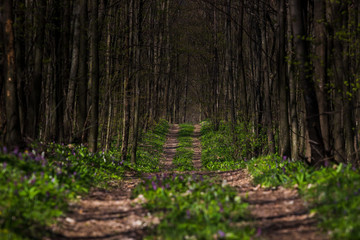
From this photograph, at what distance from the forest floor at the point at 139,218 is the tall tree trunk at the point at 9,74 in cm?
211

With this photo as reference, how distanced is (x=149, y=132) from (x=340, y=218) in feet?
80.4

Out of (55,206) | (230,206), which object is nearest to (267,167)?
(230,206)

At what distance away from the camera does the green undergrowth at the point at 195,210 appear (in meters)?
4.70

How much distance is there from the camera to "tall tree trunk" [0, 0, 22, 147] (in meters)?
7.43

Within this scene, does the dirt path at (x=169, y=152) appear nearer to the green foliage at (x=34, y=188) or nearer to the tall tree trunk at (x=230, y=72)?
the tall tree trunk at (x=230, y=72)

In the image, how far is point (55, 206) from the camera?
18.6 feet

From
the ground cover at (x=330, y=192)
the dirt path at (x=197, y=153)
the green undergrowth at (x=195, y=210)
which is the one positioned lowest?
the dirt path at (x=197, y=153)

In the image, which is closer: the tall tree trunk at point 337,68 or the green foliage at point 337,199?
the green foliage at point 337,199

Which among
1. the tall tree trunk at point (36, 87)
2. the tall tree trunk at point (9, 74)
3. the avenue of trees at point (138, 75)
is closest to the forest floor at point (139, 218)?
the avenue of trees at point (138, 75)

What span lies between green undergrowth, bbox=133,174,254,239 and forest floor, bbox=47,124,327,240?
0.21m

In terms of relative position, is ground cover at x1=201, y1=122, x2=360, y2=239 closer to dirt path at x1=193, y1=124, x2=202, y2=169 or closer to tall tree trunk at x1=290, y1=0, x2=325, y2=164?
tall tree trunk at x1=290, y1=0, x2=325, y2=164

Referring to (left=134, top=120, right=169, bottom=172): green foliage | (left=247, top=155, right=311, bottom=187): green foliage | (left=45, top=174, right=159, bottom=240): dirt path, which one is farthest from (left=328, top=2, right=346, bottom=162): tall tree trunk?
(left=134, top=120, right=169, bottom=172): green foliage

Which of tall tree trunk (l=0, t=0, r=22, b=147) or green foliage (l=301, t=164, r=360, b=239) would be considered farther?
tall tree trunk (l=0, t=0, r=22, b=147)

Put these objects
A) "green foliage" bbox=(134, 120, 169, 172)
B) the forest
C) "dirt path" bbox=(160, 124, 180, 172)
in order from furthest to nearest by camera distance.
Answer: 1. "dirt path" bbox=(160, 124, 180, 172)
2. "green foliage" bbox=(134, 120, 169, 172)
3. the forest
